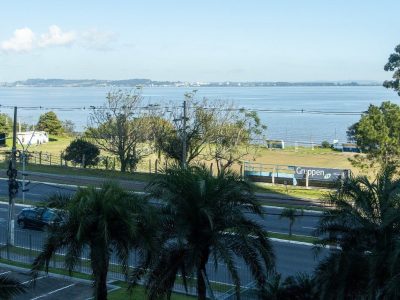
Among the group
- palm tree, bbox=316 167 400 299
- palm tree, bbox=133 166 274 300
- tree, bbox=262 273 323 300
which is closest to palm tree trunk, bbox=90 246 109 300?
palm tree, bbox=133 166 274 300

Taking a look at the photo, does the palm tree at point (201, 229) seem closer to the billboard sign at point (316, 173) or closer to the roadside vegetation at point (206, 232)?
the roadside vegetation at point (206, 232)

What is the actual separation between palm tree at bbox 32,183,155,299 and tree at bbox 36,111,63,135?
2873 inches

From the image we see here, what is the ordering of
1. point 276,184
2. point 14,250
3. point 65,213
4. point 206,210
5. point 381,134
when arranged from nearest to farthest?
point 206,210 → point 65,213 → point 14,250 → point 381,134 → point 276,184

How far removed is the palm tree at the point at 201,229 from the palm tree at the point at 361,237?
1665mm

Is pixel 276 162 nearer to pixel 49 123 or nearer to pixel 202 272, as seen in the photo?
pixel 49 123

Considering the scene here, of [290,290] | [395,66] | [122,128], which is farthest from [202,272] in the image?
[122,128]

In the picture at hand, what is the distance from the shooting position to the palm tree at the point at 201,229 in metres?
14.5

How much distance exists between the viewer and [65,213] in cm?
1511

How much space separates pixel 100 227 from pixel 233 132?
3570 cm

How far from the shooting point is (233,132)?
49.5m

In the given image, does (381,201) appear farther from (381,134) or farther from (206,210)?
(381,134)

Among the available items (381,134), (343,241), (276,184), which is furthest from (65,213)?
(276,184)

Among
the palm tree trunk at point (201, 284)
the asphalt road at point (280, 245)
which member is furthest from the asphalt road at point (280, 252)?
the palm tree trunk at point (201, 284)

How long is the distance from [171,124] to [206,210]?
38.1 metres
